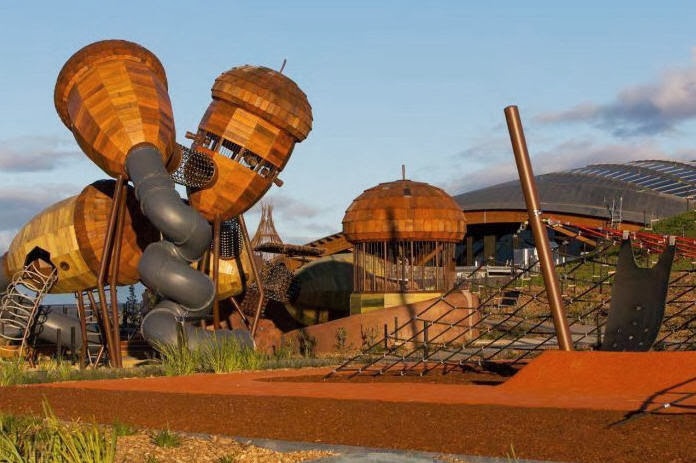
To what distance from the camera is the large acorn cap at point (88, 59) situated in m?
31.6

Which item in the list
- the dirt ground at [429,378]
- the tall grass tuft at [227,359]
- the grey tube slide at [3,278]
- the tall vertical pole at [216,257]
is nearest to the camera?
the dirt ground at [429,378]

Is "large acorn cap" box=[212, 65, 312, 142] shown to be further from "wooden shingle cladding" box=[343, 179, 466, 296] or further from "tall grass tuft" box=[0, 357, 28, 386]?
"tall grass tuft" box=[0, 357, 28, 386]

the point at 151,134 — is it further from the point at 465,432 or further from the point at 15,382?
the point at 465,432

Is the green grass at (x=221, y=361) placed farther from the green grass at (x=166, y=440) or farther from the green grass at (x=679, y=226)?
the green grass at (x=679, y=226)

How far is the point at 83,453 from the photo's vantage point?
32.8ft

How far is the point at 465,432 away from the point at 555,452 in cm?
165

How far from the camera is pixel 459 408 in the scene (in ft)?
46.4

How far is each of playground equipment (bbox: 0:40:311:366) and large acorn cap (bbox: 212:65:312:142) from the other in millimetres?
45

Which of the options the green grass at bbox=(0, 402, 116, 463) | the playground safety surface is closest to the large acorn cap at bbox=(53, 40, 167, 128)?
the playground safety surface

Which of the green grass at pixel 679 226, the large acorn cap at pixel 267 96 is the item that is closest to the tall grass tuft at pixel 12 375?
the large acorn cap at pixel 267 96

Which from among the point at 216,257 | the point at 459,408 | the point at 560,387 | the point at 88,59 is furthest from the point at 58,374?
the point at 459,408

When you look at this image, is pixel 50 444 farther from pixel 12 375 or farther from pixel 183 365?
pixel 183 365

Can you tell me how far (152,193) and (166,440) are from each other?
17719 millimetres

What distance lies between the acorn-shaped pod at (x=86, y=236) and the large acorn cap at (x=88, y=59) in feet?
9.53
